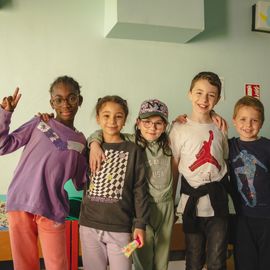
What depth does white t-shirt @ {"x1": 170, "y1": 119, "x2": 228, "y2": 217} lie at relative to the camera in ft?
5.49

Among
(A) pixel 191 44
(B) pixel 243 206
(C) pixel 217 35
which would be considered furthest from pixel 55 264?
(C) pixel 217 35

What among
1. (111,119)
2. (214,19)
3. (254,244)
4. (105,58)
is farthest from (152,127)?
(214,19)

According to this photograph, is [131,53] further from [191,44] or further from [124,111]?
[124,111]

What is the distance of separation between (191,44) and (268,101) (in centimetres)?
89

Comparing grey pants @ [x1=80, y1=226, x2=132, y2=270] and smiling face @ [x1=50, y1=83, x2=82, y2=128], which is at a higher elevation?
smiling face @ [x1=50, y1=83, x2=82, y2=128]

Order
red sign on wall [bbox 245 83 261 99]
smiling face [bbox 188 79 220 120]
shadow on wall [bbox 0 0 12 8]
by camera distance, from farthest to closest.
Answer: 1. red sign on wall [bbox 245 83 261 99]
2. shadow on wall [bbox 0 0 12 8]
3. smiling face [bbox 188 79 220 120]

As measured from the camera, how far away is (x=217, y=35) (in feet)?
9.79

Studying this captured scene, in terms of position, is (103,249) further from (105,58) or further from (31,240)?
(105,58)

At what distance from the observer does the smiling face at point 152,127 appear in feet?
5.37

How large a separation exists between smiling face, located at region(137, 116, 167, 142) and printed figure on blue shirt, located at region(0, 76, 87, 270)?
1.09 feet

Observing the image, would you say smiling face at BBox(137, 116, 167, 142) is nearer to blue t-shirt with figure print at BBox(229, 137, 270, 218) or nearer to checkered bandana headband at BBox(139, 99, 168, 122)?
checkered bandana headband at BBox(139, 99, 168, 122)

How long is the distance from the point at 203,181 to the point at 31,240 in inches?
33.2

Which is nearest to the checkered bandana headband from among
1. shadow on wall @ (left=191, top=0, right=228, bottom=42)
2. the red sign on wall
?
shadow on wall @ (left=191, top=0, right=228, bottom=42)

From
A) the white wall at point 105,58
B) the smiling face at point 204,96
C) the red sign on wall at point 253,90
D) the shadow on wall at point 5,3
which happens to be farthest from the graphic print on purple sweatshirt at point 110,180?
the red sign on wall at point 253,90
